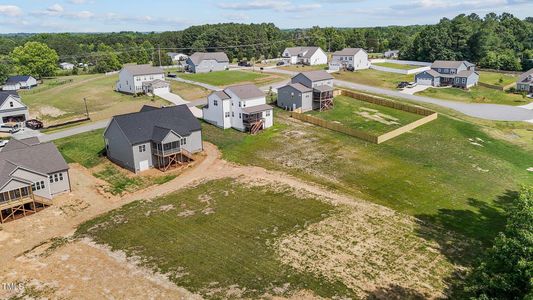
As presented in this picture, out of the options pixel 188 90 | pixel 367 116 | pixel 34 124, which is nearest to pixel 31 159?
pixel 34 124

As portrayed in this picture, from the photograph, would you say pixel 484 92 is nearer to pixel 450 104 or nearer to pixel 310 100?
pixel 450 104

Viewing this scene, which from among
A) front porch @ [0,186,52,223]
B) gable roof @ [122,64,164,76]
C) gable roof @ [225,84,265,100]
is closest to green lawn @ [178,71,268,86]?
gable roof @ [122,64,164,76]

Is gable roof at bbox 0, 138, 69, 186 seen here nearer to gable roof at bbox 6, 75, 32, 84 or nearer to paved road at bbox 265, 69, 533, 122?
gable roof at bbox 6, 75, 32, 84

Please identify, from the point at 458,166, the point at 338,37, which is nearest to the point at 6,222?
the point at 458,166

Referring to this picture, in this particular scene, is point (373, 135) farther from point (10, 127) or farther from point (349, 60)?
point (349, 60)

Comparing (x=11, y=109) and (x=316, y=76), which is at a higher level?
(x=316, y=76)

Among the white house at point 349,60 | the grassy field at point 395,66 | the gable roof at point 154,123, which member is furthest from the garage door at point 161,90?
the grassy field at point 395,66
